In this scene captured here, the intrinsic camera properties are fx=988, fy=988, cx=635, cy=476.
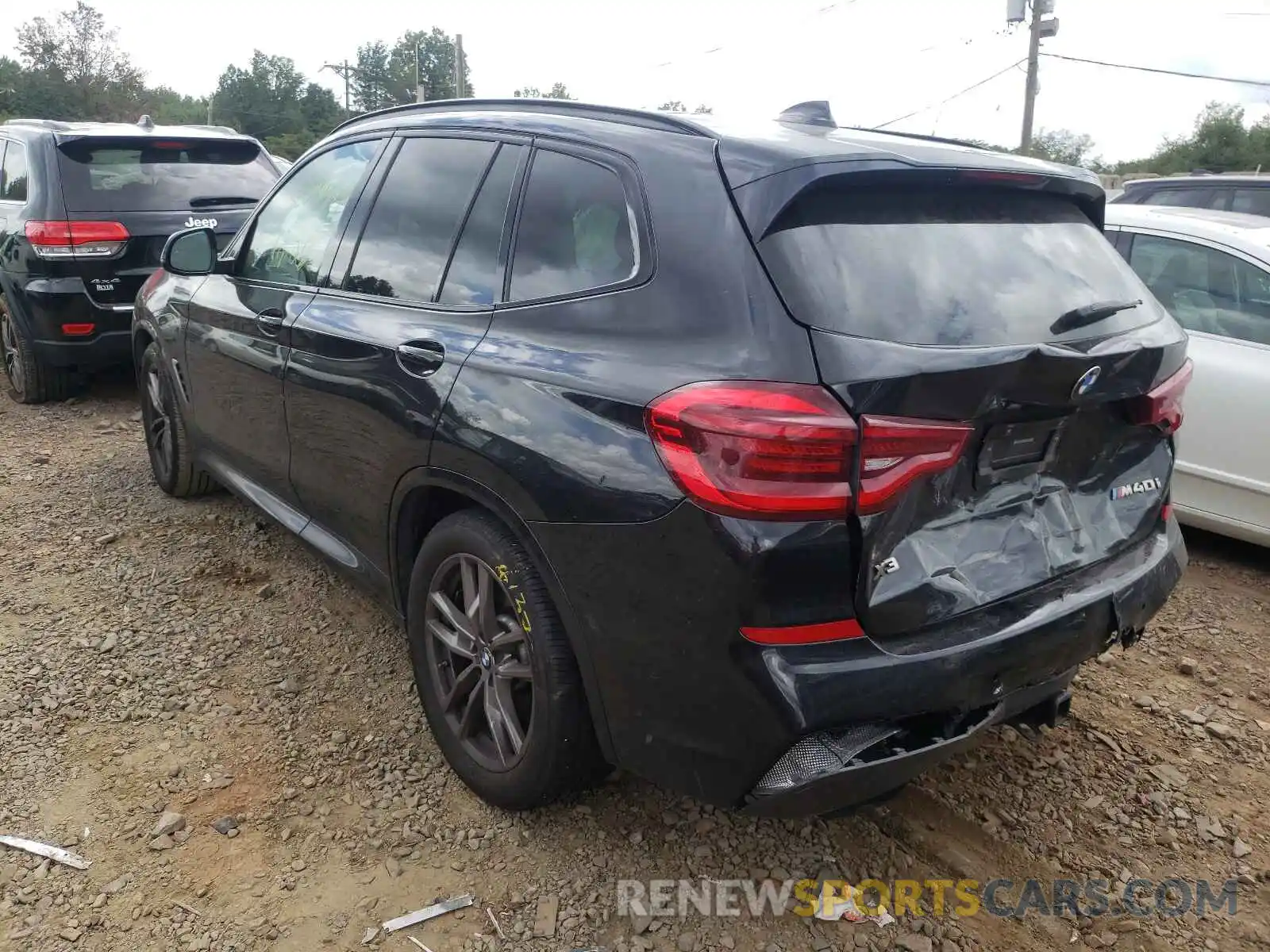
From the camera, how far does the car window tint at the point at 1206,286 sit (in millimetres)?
4363

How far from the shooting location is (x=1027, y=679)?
2.18 metres

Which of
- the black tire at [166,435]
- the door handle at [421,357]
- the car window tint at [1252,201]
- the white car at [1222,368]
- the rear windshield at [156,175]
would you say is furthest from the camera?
the car window tint at [1252,201]

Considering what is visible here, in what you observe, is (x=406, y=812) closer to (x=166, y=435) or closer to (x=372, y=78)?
(x=166, y=435)

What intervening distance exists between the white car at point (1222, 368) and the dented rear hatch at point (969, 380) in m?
2.14

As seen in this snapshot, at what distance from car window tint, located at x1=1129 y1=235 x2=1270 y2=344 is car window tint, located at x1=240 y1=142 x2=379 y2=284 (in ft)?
11.1

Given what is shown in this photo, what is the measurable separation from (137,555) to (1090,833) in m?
3.79

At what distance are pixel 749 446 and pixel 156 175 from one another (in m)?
5.95

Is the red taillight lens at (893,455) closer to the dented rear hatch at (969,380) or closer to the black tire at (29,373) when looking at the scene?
the dented rear hatch at (969,380)

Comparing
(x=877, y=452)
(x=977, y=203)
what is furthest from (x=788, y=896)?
A: (x=977, y=203)

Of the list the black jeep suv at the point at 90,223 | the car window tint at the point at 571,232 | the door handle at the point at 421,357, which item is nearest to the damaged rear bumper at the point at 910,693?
the car window tint at the point at 571,232

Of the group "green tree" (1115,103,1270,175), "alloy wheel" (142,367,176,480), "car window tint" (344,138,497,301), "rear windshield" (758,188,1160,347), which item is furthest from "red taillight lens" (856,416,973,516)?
"green tree" (1115,103,1270,175)

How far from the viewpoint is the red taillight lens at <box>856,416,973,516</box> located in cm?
187

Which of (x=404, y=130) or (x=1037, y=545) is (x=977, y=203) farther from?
(x=404, y=130)

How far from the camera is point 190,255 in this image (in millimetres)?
3867
